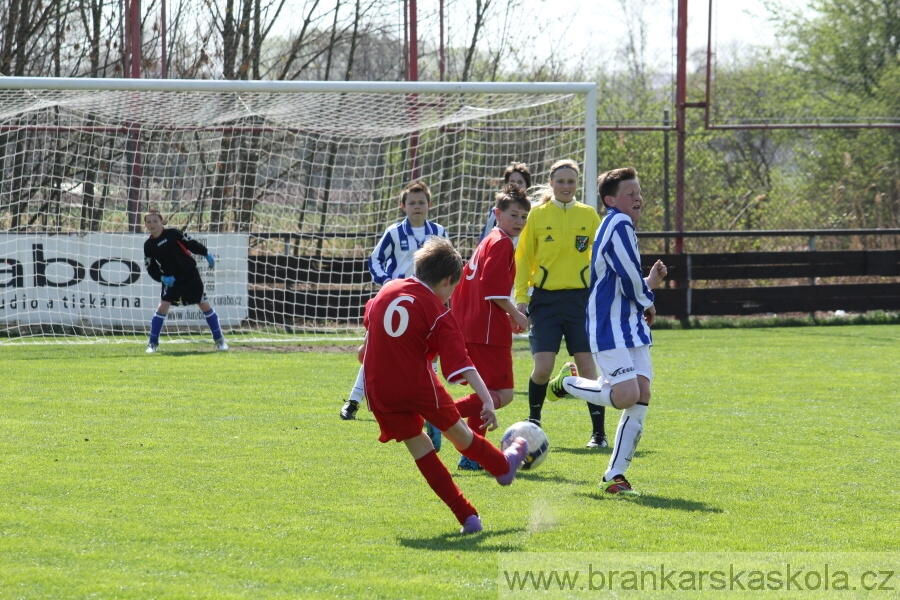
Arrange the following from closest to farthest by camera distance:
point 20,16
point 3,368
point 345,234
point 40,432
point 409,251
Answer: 1. point 40,432
2. point 409,251
3. point 3,368
4. point 345,234
5. point 20,16

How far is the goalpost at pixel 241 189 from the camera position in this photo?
1299 centimetres

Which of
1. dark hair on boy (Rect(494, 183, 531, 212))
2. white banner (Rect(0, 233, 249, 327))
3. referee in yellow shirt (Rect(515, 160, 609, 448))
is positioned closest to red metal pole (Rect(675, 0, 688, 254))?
white banner (Rect(0, 233, 249, 327))

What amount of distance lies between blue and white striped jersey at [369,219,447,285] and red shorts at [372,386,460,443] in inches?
121

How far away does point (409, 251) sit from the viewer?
7586mm

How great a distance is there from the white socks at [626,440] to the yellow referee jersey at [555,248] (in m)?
1.51

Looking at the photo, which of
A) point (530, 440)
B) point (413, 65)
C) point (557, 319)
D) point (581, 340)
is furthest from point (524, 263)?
point (413, 65)

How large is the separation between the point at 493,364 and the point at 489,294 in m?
0.39

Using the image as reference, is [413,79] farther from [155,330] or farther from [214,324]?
[155,330]

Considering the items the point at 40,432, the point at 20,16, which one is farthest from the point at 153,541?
the point at 20,16

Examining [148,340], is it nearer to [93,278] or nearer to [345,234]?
[93,278]

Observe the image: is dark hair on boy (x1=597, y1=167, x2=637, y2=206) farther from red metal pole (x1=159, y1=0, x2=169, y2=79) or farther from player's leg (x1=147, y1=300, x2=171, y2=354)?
red metal pole (x1=159, y1=0, x2=169, y2=79)

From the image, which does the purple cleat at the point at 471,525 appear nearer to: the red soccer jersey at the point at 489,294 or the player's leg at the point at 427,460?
the player's leg at the point at 427,460

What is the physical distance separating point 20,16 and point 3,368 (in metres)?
7.55

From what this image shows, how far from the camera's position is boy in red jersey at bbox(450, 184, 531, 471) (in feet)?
19.5
